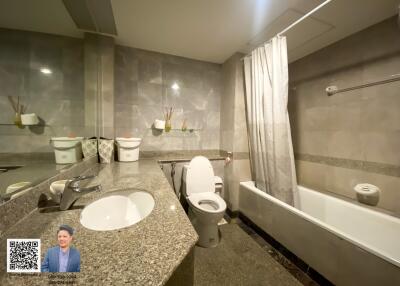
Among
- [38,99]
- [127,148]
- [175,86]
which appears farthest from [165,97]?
[38,99]

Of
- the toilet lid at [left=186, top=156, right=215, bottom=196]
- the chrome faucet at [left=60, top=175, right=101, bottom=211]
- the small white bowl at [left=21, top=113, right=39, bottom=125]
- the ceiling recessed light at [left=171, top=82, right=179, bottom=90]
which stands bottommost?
the toilet lid at [left=186, top=156, right=215, bottom=196]

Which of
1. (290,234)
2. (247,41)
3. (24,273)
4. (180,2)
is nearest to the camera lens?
(24,273)

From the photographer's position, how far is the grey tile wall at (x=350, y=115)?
1.43 metres

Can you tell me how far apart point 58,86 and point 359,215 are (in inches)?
117

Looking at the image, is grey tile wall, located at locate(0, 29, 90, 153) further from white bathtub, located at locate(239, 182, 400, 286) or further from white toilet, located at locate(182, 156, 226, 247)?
white bathtub, located at locate(239, 182, 400, 286)

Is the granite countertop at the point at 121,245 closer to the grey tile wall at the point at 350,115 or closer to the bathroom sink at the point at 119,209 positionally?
the bathroom sink at the point at 119,209

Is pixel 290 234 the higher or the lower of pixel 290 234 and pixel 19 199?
the lower

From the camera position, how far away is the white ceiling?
1.30 meters

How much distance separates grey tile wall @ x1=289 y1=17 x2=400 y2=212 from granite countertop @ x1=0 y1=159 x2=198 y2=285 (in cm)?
188

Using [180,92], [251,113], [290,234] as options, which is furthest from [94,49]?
[290,234]

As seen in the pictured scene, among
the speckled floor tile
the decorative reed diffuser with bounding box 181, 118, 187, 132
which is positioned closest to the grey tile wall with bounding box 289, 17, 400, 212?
the speckled floor tile

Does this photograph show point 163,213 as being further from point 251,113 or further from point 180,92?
point 180,92

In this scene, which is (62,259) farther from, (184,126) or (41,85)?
(184,126)

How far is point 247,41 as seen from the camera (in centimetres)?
188
